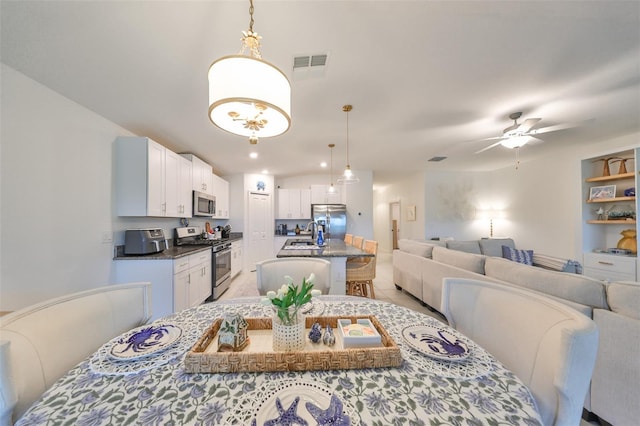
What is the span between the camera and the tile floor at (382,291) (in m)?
3.23

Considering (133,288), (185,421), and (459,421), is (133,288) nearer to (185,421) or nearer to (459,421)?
(185,421)

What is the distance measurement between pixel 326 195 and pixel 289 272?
429 cm

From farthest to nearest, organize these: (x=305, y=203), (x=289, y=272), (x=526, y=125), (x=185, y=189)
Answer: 1. (x=305, y=203)
2. (x=185, y=189)
3. (x=526, y=125)
4. (x=289, y=272)

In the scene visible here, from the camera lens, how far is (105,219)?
2420 millimetres

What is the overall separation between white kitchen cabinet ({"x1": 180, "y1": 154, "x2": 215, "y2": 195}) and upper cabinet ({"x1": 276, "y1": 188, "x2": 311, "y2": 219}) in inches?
76.0

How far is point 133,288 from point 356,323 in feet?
4.04

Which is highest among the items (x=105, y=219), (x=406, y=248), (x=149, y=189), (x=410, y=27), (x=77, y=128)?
(x=410, y=27)

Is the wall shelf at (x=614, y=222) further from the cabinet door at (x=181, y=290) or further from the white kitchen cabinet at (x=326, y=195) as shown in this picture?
the cabinet door at (x=181, y=290)

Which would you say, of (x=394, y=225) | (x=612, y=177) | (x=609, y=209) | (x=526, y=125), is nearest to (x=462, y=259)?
(x=526, y=125)

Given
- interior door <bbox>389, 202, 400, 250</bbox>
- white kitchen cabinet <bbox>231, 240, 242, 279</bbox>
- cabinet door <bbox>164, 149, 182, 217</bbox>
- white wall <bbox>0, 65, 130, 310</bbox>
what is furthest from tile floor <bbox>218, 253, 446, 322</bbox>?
interior door <bbox>389, 202, 400, 250</bbox>

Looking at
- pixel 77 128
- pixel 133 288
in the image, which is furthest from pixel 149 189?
pixel 133 288

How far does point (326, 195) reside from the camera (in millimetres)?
5828

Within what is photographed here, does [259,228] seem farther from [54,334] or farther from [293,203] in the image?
[54,334]

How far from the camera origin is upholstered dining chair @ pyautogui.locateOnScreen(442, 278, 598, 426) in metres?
0.68
